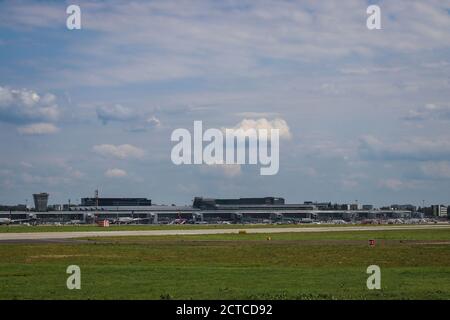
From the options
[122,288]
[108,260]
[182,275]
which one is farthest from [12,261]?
[122,288]

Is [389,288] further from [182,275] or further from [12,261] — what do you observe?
[12,261]

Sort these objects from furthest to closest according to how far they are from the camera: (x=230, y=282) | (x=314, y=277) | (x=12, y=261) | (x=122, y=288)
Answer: (x=12, y=261)
(x=314, y=277)
(x=230, y=282)
(x=122, y=288)

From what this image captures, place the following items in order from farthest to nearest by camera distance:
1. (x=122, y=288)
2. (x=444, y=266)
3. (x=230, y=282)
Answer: (x=444, y=266) < (x=230, y=282) < (x=122, y=288)

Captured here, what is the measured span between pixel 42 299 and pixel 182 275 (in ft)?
35.8

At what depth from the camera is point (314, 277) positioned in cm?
3481
